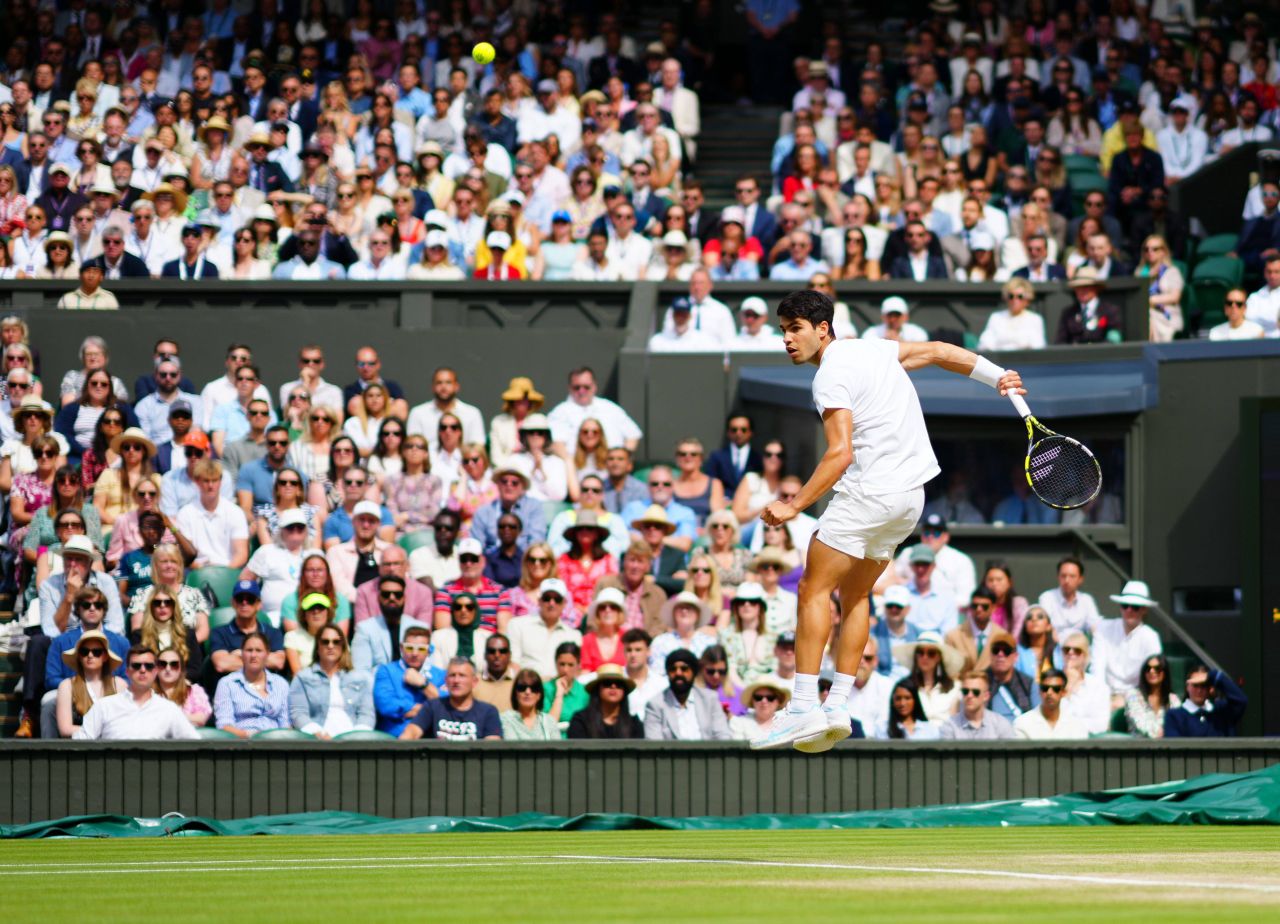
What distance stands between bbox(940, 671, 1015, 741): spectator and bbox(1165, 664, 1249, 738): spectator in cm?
122

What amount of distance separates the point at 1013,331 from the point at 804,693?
952 centimetres

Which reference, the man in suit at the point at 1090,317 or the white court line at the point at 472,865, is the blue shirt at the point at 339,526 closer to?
the white court line at the point at 472,865

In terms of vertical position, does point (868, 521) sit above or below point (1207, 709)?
above

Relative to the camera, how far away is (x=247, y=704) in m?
14.3

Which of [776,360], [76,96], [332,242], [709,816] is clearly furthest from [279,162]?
[709,816]

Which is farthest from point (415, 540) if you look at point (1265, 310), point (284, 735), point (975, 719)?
point (1265, 310)

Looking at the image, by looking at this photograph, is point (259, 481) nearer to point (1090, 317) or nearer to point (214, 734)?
point (214, 734)

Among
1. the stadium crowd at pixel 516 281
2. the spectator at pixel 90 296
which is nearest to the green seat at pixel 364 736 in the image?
the stadium crowd at pixel 516 281

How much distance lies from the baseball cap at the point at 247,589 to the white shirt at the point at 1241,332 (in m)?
8.70

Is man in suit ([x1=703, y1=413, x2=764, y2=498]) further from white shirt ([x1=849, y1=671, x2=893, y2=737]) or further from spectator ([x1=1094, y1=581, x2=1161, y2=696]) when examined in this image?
spectator ([x1=1094, y1=581, x2=1161, y2=696])

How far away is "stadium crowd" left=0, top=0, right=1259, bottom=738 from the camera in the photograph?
14.6m

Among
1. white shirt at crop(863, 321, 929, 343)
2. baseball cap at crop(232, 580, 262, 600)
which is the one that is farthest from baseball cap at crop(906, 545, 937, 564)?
baseball cap at crop(232, 580, 262, 600)

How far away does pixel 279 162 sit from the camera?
819 inches

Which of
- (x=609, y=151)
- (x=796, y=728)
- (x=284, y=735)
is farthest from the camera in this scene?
(x=609, y=151)
